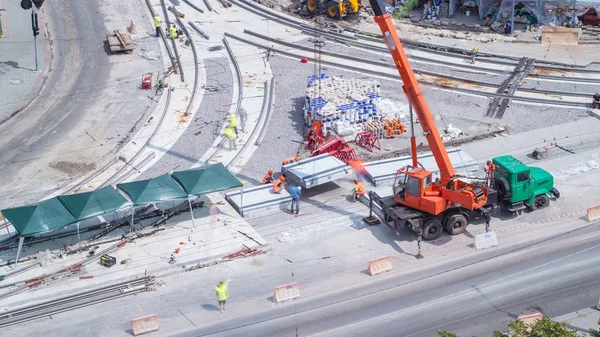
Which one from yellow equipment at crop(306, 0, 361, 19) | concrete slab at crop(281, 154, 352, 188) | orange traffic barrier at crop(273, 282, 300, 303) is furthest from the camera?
yellow equipment at crop(306, 0, 361, 19)

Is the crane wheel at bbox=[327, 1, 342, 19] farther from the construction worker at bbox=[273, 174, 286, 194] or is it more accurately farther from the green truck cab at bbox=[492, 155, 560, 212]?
the green truck cab at bbox=[492, 155, 560, 212]

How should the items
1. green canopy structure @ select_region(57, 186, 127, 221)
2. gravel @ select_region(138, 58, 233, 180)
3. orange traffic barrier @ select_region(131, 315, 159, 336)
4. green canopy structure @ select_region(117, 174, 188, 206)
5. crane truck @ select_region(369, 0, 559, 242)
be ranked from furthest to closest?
gravel @ select_region(138, 58, 233, 180) → green canopy structure @ select_region(117, 174, 188, 206) → green canopy structure @ select_region(57, 186, 127, 221) → crane truck @ select_region(369, 0, 559, 242) → orange traffic barrier @ select_region(131, 315, 159, 336)

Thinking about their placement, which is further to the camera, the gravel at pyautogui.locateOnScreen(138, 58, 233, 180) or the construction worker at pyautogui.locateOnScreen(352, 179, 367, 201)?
the gravel at pyautogui.locateOnScreen(138, 58, 233, 180)

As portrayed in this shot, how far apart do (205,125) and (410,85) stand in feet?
42.2

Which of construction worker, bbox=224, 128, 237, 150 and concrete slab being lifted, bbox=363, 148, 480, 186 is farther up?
construction worker, bbox=224, 128, 237, 150

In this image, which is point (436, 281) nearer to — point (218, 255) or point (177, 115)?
point (218, 255)

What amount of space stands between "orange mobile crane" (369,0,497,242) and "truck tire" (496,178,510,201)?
0.64m

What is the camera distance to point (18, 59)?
42625 millimetres

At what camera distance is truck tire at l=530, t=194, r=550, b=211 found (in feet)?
94.1

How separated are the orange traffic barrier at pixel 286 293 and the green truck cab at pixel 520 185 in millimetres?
8828

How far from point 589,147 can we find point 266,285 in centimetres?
1666

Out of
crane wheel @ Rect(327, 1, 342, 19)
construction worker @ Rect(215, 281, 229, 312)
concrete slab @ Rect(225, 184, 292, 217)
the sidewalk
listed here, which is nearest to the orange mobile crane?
concrete slab @ Rect(225, 184, 292, 217)

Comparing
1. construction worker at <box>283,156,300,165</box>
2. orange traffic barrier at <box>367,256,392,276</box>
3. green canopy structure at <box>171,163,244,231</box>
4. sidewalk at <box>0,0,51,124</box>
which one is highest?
sidewalk at <box>0,0,51,124</box>

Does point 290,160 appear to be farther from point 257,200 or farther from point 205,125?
point 205,125
